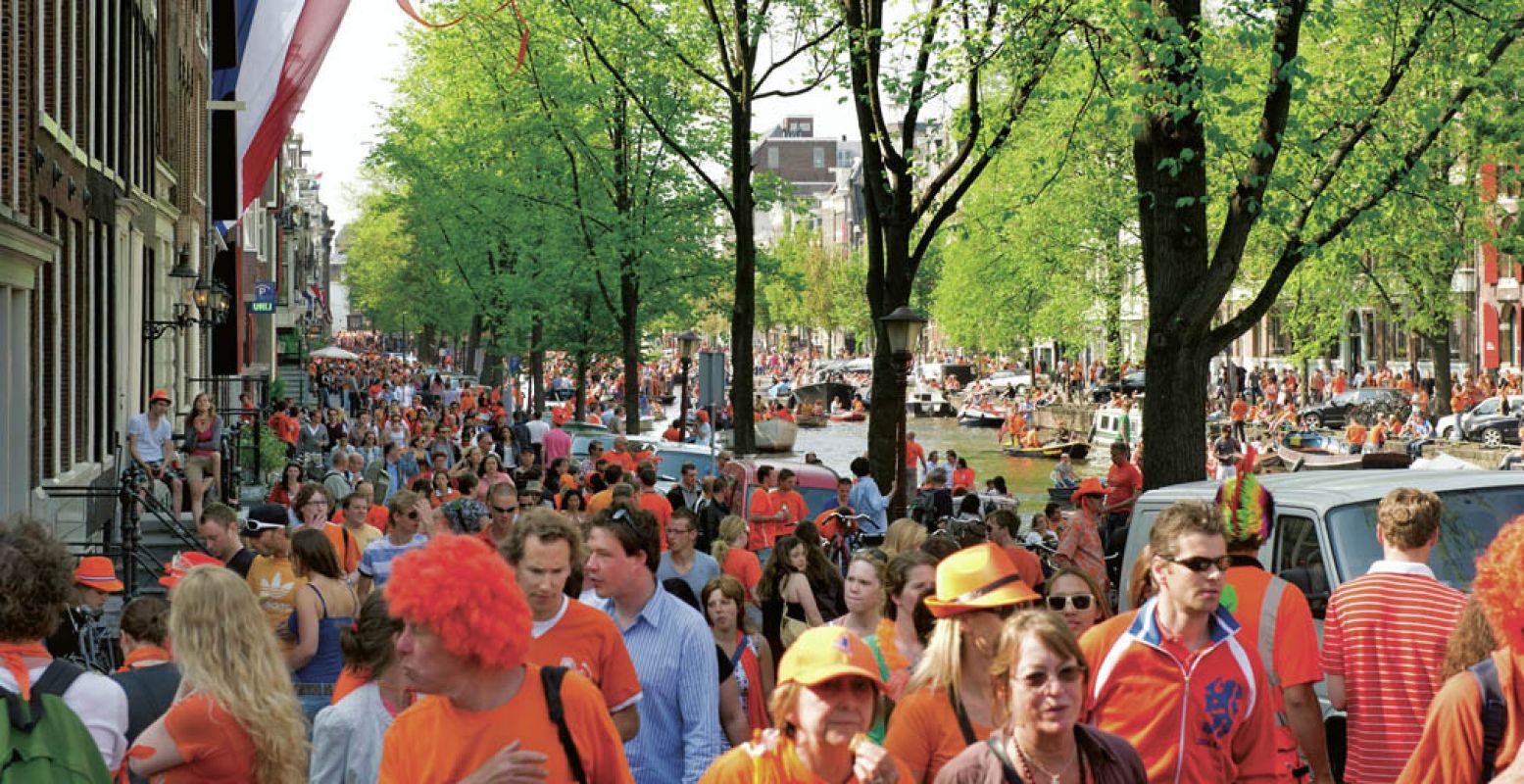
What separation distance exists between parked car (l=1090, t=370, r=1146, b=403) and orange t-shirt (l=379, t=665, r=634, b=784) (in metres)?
67.5

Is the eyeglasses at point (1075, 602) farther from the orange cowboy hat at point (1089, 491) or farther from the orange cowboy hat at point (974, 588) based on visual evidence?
the orange cowboy hat at point (1089, 491)

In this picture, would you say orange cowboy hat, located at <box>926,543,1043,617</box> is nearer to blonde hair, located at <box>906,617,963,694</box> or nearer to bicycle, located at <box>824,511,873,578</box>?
blonde hair, located at <box>906,617,963,694</box>

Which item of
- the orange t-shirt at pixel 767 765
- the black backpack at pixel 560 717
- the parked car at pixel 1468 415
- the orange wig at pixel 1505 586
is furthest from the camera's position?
the parked car at pixel 1468 415

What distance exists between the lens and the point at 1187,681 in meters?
5.70

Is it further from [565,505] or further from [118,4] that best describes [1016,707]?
[118,4]

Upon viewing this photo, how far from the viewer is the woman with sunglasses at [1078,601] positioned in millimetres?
7312

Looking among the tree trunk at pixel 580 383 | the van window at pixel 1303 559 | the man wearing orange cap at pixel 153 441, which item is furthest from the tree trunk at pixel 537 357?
the van window at pixel 1303 559

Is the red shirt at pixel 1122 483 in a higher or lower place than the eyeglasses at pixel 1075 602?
lower

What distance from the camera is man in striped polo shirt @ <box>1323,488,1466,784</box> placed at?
6.55 m

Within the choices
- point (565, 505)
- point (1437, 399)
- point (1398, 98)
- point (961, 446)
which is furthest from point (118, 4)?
point (961, 446)

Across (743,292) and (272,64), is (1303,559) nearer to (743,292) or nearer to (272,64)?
(272,64)

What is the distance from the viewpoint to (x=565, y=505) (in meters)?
15.8

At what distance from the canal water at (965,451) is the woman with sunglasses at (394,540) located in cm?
3060

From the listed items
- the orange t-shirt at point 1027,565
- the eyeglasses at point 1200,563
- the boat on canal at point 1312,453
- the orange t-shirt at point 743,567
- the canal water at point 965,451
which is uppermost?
the eyeglasses at point 1200,563
